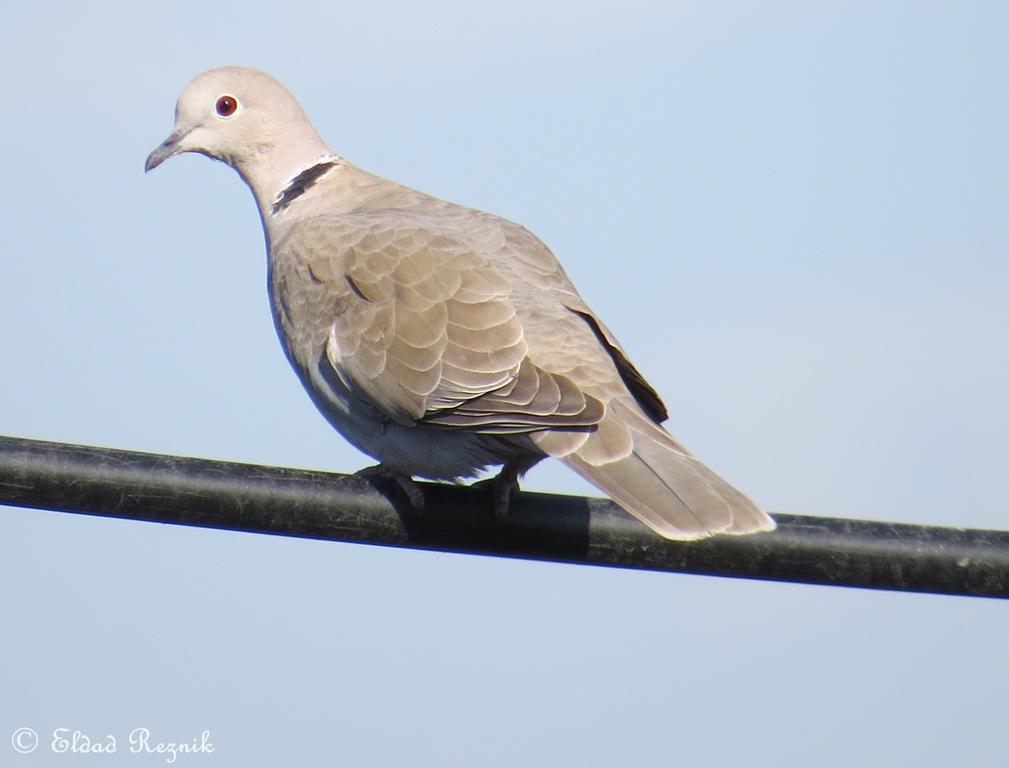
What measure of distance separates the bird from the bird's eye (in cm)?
63

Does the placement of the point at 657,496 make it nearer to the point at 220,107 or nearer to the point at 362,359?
the point at 362,359

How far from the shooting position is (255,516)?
10.9ft

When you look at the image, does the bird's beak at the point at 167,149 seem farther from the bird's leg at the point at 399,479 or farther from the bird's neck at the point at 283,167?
the bird's leg at the point at 399,479

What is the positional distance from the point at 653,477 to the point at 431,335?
2.67 feet

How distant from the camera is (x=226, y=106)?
5.81m

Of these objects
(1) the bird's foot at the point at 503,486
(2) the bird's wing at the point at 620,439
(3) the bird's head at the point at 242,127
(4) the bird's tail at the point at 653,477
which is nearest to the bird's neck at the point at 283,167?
(3) the bird's head at the point at 242,127

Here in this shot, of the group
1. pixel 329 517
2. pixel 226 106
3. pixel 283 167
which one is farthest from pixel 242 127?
pixel 329 517

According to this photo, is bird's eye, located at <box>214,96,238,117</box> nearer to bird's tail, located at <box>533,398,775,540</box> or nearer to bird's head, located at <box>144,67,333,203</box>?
bird's head, located at <box>144,67,333,203</box>

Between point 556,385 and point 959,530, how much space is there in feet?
3.69

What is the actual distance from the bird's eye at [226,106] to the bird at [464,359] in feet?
2.05

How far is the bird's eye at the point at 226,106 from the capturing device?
19.0 feet

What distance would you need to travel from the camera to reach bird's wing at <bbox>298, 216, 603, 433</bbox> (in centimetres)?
408

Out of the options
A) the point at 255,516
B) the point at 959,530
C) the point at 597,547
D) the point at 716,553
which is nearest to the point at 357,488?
the point at 255,516

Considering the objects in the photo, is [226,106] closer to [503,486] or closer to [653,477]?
[503,486]
